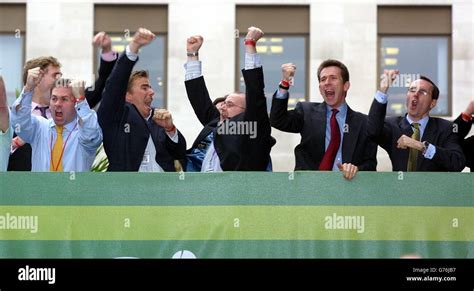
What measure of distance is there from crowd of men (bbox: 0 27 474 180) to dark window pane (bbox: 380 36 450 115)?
53mm

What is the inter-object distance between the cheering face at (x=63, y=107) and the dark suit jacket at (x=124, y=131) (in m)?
0.20

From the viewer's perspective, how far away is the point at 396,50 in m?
5.88

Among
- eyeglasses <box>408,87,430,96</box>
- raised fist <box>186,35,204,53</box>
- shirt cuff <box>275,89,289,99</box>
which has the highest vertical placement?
raised fist <box>186,35,204,53</box>

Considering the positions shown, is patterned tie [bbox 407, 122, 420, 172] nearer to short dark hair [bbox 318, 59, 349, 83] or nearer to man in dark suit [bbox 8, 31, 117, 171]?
short dark hair [bbox 318, 59, 349, 83]

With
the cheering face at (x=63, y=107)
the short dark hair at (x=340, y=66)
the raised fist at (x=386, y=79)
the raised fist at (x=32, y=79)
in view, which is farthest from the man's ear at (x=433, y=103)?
the raised fist at (x=32, y=79)

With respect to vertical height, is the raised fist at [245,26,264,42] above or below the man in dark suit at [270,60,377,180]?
above

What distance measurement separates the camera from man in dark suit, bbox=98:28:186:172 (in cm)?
538

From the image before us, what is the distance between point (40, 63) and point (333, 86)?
1635 millimetres

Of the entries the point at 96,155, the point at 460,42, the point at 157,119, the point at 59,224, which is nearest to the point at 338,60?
the point at 460,42

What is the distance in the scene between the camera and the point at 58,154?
5.40m

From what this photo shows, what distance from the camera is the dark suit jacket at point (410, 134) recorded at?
5.32 meters

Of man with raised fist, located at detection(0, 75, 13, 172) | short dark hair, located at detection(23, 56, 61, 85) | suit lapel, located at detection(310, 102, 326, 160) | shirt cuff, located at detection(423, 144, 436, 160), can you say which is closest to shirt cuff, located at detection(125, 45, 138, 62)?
short dark hair, located at detection(23, 56, 61, 85)
